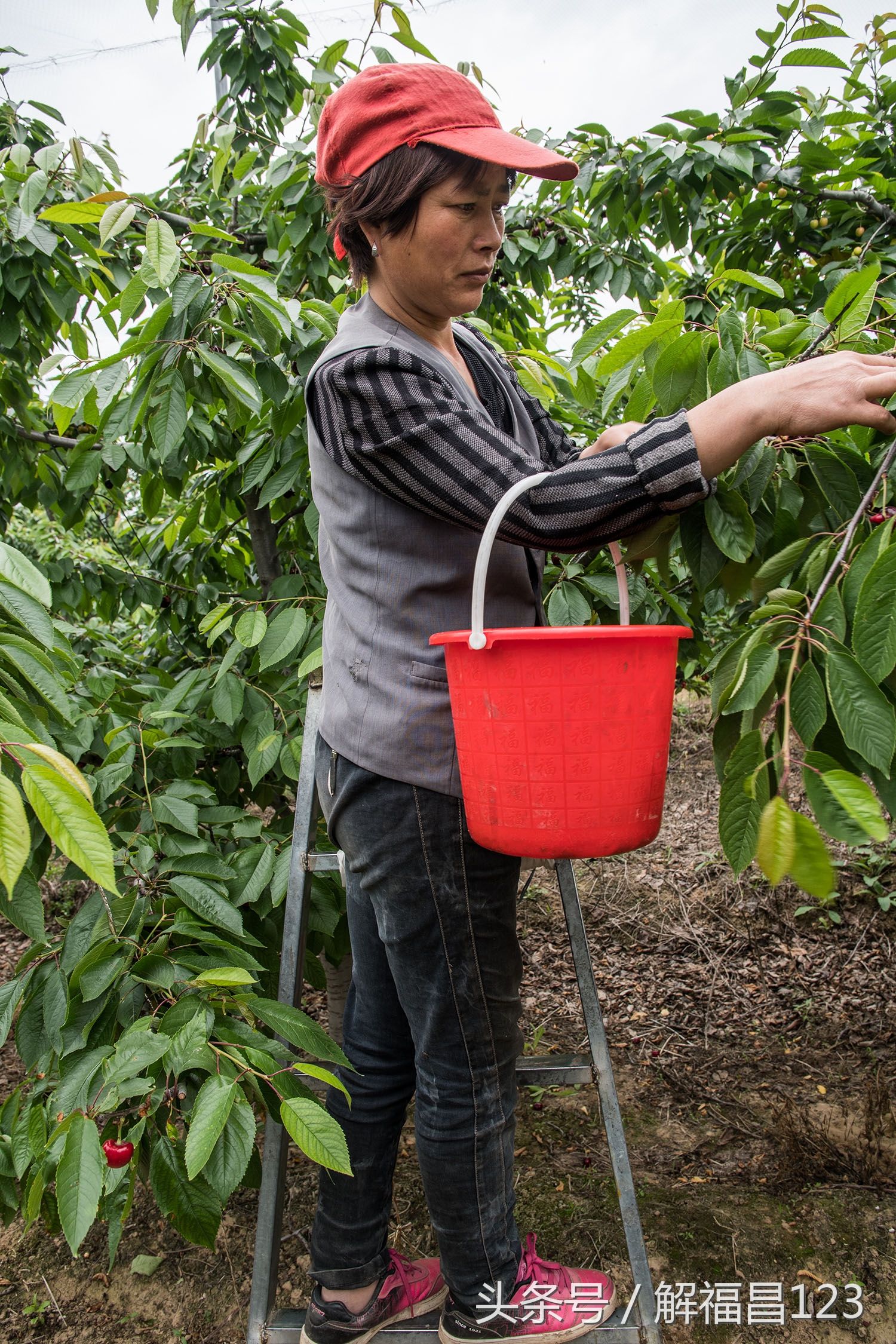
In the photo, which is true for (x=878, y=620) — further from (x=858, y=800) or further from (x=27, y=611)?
(x=27, y=611)

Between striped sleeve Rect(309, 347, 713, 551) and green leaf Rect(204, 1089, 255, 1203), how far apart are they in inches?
30.3

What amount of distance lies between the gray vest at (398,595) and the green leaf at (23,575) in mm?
371

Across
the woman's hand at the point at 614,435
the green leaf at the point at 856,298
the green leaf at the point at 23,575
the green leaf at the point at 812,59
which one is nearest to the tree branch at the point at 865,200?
the green leaf at the point at 812,59

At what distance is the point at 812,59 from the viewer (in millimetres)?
1995

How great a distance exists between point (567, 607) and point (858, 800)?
91 cm

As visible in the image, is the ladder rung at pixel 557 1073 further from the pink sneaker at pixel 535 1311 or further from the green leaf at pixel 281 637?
the green leaf at pixel 281 637

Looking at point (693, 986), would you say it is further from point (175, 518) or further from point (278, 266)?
point (278, 266)

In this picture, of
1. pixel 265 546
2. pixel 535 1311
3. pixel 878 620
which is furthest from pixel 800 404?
pixel 265 546

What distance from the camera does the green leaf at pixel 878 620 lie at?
894 mm

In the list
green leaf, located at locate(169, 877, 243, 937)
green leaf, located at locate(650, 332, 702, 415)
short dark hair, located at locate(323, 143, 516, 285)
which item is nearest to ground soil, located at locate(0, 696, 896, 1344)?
green leaf, located at locate(169, 877, 243, 937)

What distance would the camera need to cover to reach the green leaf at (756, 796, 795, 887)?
2.42ft

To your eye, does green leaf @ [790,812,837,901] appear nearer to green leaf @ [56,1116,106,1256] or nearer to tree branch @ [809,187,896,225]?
green leaf @ [56,1116,106,1256]

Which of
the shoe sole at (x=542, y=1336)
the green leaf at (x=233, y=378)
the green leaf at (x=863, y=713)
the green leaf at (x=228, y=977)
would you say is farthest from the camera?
the green leaf at (x=233, y=378)

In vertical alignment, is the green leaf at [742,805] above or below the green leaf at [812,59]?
below
